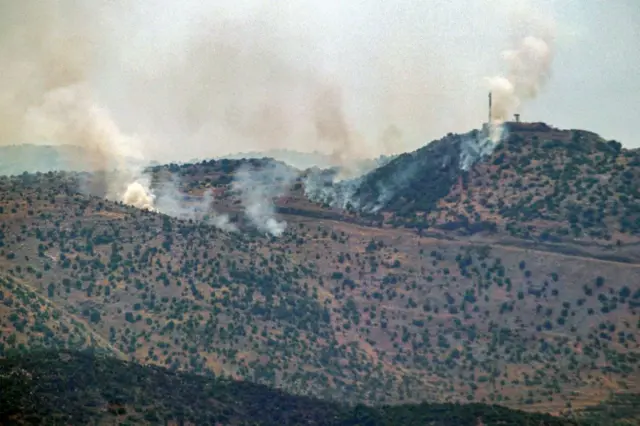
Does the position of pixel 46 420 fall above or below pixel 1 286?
below

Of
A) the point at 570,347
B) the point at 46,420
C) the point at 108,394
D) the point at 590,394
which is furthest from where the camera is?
the point at 570,347

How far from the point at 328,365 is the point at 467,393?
20.1m

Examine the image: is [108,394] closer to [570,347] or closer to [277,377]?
[277,377]

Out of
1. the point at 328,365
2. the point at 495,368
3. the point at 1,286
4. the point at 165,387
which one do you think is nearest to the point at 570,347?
the point at 495,368

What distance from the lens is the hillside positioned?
145875 millimetres

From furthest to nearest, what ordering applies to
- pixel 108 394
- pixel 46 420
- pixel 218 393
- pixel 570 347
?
pixel 570 347, pixel 218 393, pixel 108 394, pixel 46 420

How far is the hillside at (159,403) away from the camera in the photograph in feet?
479

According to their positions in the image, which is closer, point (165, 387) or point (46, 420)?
point (46, 420)

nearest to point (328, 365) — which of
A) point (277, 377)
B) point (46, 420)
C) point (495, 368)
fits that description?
point (277, 377)

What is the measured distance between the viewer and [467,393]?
192000 mm

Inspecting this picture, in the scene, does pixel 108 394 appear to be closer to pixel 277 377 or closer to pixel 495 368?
pixel 277 377

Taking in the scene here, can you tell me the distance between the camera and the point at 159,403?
15625 cm

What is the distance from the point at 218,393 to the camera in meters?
166

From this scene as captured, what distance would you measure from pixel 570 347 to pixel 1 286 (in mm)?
78252
